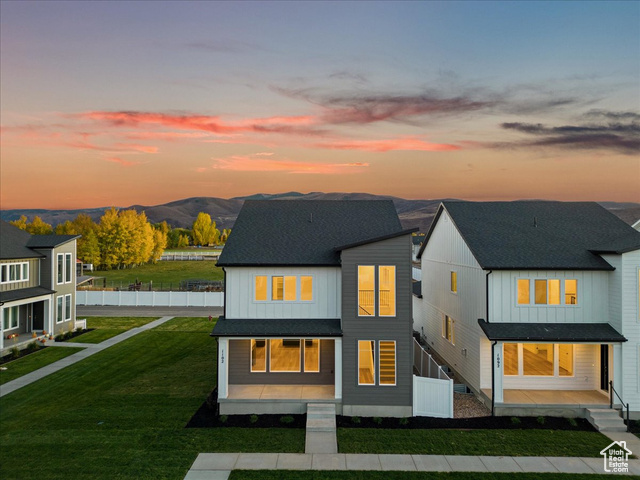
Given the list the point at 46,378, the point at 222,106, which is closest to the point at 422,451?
the point at 46,378

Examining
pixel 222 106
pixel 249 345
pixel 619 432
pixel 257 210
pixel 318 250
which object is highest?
pixel 222 106

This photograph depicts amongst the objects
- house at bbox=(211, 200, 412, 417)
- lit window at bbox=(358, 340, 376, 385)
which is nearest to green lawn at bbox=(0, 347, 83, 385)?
house at bbox=(211, 200, 412, 417)

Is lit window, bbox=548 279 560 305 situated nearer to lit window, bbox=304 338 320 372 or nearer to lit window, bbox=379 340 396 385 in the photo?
lit window, bbox=379 340 396 385

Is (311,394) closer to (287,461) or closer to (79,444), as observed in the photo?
(287,461)

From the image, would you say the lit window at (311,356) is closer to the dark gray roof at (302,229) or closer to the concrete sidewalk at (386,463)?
the dark gray roof at (302,229)

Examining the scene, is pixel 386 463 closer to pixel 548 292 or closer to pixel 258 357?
pixel 258 357

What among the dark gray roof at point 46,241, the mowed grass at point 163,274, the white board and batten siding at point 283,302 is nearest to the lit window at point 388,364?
the white board and batten siding at point 283,302
